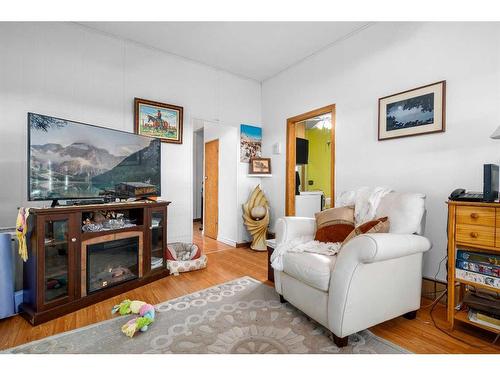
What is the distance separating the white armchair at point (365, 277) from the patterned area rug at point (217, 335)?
11 centimetres

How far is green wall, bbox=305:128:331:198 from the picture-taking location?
598cm

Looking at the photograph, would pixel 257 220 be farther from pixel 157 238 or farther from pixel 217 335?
pixel 217 335

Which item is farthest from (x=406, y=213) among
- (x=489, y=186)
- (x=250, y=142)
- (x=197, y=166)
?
(x=197, y=166)

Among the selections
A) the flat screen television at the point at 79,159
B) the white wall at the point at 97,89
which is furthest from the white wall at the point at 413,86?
the flat screen television at the point at 79,159

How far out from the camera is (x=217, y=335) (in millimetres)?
1596

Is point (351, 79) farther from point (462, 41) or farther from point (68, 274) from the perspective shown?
point (68, 274)

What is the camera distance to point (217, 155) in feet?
14.5

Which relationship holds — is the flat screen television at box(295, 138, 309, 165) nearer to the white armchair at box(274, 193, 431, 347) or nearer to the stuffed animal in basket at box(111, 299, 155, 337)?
the white armchair at box(274, 193, 431, 347)

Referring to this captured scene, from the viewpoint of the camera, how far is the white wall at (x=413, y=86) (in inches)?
77.4

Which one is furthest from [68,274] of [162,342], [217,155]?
[217,155]

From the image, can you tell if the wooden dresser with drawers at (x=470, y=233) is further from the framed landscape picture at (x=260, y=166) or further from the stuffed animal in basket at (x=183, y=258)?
the framed landscape picture at (x=260, y=166)

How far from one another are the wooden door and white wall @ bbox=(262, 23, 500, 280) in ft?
6.22

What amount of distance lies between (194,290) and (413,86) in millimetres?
2778
